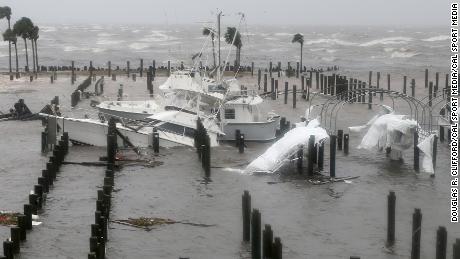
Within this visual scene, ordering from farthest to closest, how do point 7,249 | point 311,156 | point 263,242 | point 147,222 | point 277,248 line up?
point 311,156 → point 147,222 → point 263,242 → point 7,249 → point 277,248

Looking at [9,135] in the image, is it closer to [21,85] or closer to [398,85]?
[21,85]

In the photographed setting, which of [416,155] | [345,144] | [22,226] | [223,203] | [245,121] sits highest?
[245,121]

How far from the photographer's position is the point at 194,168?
3959 centimetres

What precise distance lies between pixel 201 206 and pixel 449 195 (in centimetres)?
1084

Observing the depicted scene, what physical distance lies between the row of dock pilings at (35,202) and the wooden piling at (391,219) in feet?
39.9

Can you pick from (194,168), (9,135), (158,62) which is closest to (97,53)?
(158,62)

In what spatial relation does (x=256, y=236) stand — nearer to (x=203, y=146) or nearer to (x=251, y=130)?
(x=203, y=146)

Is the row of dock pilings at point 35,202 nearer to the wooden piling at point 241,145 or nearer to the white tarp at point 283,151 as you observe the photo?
the white tarp at point 283,151

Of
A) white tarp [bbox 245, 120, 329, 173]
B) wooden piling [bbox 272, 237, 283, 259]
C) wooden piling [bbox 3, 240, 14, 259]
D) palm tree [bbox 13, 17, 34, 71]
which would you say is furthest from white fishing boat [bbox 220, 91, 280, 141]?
palm tree [bbox 13, 17, 34, 71]

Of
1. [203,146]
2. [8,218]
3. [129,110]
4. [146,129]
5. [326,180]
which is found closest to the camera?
[8,218]

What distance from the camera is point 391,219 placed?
27328 millimetres

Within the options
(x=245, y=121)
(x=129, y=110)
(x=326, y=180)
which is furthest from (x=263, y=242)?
(x=129, y=110)

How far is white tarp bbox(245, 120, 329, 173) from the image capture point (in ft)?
125

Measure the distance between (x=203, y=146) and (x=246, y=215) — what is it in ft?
37.9
